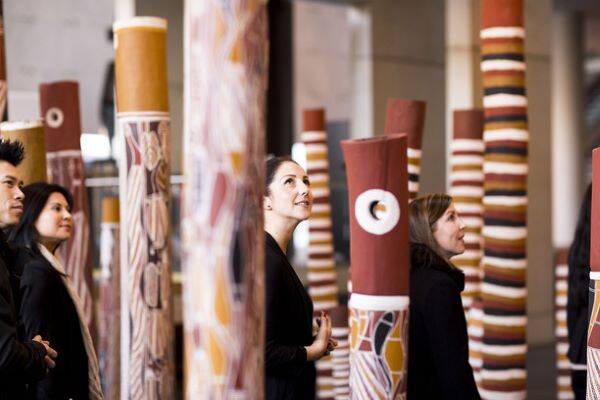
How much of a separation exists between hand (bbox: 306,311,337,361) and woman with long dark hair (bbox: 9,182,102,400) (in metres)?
0.82

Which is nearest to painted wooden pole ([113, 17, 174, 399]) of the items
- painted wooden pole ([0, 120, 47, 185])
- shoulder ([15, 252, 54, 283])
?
shoulder ([15, 252, 54, 283])

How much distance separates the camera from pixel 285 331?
342cm

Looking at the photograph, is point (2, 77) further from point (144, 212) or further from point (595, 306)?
point (595, 306)

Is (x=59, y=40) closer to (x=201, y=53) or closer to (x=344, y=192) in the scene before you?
(x=344, y=192)

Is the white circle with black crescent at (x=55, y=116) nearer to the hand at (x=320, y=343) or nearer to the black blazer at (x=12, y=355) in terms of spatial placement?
the black blazer at (x=12, y=355)

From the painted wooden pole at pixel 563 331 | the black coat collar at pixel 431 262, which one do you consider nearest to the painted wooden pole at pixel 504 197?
the painted wooden pole at pixel 563 331

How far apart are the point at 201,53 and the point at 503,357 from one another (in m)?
3.05

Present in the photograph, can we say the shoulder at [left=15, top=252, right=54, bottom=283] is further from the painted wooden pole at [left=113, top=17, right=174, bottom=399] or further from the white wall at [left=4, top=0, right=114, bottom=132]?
the white wall at [left=4, top=0, right=114, bottom=132]

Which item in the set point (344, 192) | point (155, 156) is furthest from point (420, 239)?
point (344, 192)

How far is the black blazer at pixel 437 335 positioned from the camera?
3404mm

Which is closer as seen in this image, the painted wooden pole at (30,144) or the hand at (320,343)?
the hand at (320,343)

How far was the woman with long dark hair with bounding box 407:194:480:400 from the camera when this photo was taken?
341 cm

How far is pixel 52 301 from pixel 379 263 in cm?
118

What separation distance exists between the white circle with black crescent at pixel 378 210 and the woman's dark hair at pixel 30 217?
122 cm
